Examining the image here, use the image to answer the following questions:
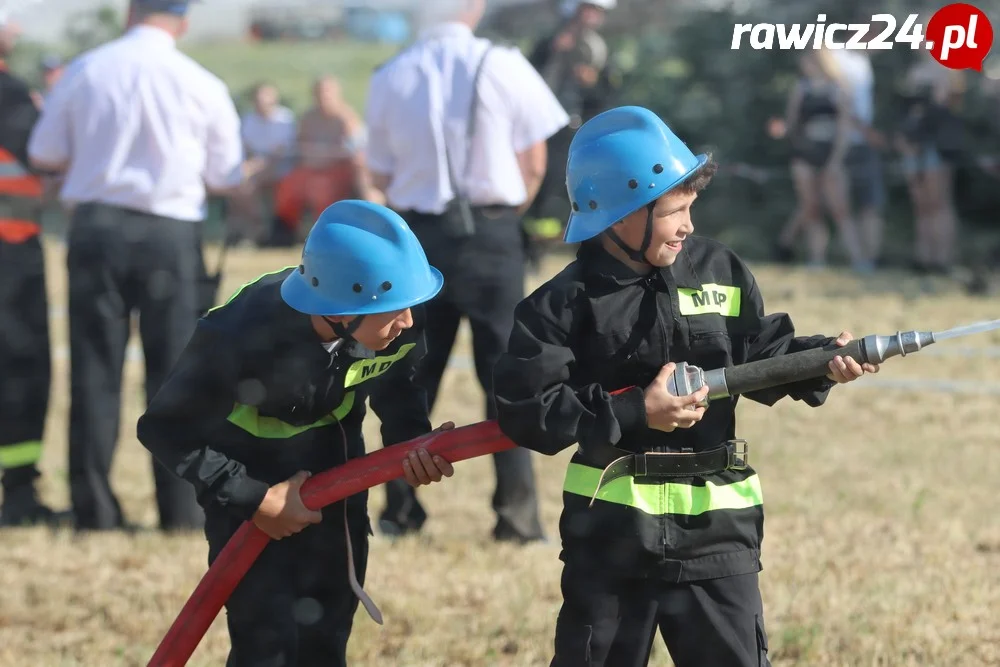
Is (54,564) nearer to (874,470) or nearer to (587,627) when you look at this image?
(587,627)

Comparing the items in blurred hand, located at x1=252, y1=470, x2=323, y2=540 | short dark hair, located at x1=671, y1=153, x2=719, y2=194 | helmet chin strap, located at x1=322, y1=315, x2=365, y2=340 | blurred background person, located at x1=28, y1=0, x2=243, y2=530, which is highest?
short dark hair, located at x1=671, y1=153, x2=719, y2=194

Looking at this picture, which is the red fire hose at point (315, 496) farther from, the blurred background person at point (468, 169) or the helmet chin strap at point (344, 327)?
the blurred background person at point (468, 169)

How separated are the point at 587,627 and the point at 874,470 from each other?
415 centimetres

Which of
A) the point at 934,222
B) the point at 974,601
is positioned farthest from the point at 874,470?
the point at 934,222

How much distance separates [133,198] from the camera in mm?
5836

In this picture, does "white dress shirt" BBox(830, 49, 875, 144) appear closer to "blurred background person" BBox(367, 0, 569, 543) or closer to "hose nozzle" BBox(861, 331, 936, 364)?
"blurred background person" BBox(367, 0, 569, 543)

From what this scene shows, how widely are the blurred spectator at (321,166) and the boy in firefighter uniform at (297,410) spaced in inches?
538

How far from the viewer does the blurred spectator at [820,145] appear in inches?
546

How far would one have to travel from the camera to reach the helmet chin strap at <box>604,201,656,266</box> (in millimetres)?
3260

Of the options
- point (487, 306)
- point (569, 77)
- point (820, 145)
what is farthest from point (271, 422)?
point (820, 145)

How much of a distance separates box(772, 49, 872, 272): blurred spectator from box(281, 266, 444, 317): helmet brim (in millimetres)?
10864

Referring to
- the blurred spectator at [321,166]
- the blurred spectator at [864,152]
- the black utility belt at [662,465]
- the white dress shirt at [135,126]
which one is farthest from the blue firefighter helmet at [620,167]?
the blurred spectator at [321,166]

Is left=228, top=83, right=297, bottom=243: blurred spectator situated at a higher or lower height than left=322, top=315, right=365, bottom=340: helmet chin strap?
lower

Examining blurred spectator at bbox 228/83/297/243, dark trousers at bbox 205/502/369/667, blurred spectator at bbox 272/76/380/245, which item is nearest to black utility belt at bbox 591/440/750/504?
dark trousers at bbox 205/502/369/667
